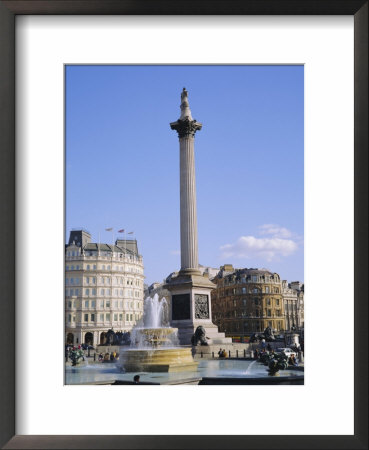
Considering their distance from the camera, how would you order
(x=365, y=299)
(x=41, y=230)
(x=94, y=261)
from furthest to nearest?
(x=94, y=261), (x=41, y=230), (x=365, y=299)

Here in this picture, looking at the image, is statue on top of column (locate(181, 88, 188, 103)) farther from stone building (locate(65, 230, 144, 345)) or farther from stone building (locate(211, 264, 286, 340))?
stone building (locate(211, 264, 286, 340))

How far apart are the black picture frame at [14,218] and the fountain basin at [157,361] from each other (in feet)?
30.2

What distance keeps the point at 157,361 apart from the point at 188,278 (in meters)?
10.9

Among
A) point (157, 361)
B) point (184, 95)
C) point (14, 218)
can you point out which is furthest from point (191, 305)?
point (14, 218)

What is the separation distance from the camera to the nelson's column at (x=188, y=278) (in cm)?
2731

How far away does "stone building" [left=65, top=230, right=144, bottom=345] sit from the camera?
4944cm

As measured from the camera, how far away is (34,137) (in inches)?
318

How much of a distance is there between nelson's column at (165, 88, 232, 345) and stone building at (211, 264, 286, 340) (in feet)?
90.2

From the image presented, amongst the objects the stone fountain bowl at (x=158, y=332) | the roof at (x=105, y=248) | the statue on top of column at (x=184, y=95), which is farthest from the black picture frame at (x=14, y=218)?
the roof at (x=105, y=248)

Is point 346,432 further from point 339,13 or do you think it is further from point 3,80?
point 3,80

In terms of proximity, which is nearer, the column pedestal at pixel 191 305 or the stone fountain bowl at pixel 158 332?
the stone fountain bowl at pixel 158 332

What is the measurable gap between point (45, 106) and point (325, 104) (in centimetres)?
356

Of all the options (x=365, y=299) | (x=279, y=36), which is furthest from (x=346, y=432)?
(x=279, y=36)

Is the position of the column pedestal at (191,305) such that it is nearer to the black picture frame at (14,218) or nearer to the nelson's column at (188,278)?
the nelson's column at (188,278)
